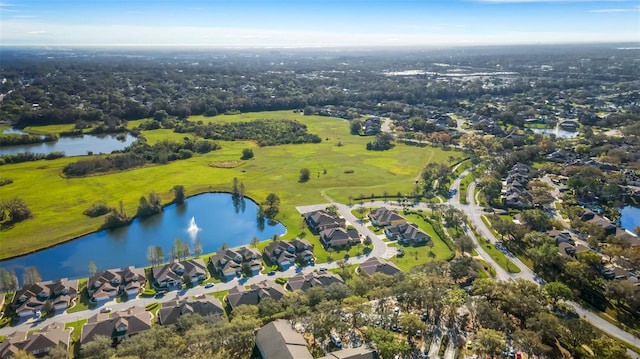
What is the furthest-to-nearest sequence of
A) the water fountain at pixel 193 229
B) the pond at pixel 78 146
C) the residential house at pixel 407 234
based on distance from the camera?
the pond at pixel 78 146, the water fountain at pixel 193 229, the residential house at pixel 407 234

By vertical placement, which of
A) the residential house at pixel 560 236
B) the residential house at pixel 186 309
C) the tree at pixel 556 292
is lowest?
the residential house at pixel 560 236

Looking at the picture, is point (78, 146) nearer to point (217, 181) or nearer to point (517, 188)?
point (217, 181)

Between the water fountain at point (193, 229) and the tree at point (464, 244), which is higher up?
the tree at point (464, 244)

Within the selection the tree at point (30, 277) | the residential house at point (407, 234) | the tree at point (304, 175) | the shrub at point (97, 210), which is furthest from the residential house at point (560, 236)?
the shrub at point (97, 210)

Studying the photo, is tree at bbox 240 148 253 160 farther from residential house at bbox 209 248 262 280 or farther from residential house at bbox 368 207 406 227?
residential house at bbox 209 248 262 280

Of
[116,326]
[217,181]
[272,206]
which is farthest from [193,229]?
[116,326]

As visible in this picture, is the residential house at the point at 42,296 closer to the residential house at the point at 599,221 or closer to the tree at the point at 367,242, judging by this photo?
the tree at the point at 367,242
